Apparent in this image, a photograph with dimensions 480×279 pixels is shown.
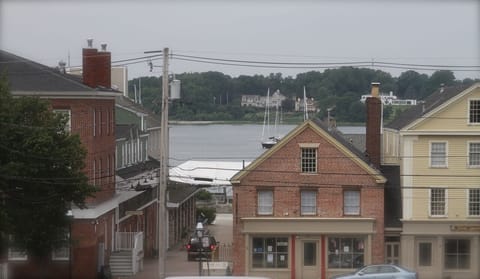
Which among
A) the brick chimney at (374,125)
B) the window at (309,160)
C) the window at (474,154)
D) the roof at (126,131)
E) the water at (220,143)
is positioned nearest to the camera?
the window at (474,154)

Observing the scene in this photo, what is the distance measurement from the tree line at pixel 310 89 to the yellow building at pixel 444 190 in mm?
6921

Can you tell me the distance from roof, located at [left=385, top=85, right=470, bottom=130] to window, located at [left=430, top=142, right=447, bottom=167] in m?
1.37

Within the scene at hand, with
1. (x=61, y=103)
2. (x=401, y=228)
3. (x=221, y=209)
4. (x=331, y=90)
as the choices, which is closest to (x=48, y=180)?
(x=61, y=103)

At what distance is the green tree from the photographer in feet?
91.6

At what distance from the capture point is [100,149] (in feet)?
124

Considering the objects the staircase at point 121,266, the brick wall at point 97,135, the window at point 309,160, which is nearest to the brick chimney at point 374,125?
the window at point 309,160

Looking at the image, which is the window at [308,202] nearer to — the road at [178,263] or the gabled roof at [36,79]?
the road at [178,263]

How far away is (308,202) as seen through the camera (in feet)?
123

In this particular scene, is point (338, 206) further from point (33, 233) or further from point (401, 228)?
point (33, 233)

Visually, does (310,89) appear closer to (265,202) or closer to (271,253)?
(265,202)

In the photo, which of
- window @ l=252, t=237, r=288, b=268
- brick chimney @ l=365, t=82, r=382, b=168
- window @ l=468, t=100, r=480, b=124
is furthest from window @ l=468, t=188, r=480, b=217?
window @ l=252, t=237, r=288, b=268

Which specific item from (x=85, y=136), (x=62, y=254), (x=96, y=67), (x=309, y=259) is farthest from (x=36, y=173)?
(x=309, y=259)

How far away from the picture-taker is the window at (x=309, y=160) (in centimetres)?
3759

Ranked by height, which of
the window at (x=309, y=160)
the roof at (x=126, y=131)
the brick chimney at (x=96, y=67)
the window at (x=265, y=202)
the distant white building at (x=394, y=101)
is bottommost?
the window at (x=265, y=202)
